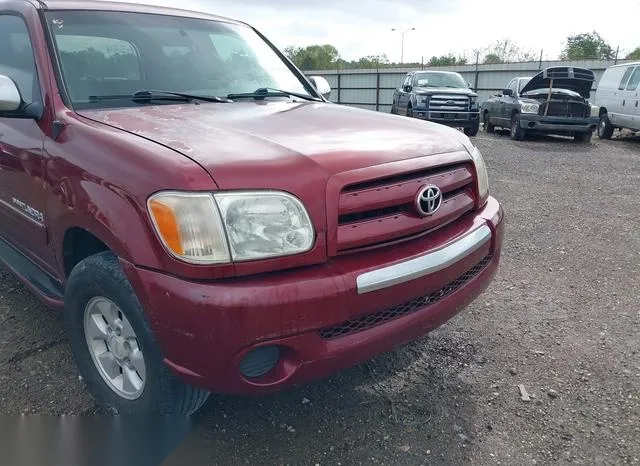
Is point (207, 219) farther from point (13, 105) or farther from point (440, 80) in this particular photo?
point (440, 80)

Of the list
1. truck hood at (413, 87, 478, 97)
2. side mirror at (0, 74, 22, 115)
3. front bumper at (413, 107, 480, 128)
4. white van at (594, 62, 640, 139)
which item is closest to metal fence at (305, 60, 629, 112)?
truck hood at (413, 87, 478, 97)

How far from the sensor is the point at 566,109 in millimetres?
12852

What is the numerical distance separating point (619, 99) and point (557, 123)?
6.45 ft

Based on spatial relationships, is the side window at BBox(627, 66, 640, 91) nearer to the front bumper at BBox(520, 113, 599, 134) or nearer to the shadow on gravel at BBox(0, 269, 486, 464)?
the front bumper at BBox(520, 113, 599, 134)

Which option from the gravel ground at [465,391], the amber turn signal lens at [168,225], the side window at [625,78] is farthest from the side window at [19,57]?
the side window at [625,78]

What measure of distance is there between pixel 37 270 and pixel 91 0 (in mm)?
1607

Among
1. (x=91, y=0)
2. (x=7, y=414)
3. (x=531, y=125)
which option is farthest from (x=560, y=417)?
(x=531, y=125)

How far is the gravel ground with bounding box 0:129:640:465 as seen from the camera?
224cm

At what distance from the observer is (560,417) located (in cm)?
244

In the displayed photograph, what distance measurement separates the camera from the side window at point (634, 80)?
41.4 feet

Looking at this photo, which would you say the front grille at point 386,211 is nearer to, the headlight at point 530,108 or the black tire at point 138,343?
the black tire at point 138,343

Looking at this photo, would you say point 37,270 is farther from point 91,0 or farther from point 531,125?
point 531,125

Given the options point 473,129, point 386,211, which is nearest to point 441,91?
point 473,129

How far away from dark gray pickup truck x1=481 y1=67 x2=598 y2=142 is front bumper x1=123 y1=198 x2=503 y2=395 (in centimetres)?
1189
